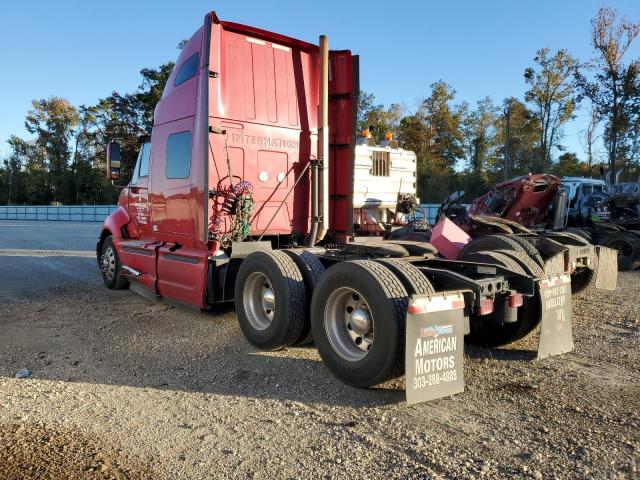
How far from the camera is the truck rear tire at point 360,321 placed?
11.9ft

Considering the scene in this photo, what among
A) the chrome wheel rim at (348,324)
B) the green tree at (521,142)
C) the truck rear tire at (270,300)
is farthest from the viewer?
the green tree at (521,142)

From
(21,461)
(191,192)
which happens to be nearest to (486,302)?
(21,461)

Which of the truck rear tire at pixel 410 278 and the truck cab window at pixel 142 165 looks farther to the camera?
the truck cab window at pixel 142 165

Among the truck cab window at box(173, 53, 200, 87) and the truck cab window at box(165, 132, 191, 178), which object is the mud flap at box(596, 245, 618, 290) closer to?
the truck cab window at box(165, 132, 191, 178)

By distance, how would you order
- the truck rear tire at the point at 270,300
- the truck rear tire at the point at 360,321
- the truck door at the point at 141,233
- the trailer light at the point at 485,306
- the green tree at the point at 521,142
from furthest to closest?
the green tree at the point at 521,142, the truck door at the point at 141,233, the truck rear tire at the point at 270,300, the trailer light at the point at 485,306, the truck rear tire at the point at 360,321

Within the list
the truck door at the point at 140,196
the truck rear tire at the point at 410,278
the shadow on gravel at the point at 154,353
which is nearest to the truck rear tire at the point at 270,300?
the shadow on gravel at the point at 154,353

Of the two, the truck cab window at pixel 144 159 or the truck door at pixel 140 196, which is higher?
the truck cab window at pixel 144 159

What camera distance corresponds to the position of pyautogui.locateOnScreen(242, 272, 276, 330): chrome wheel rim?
518 centimetres

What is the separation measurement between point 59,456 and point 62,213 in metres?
40.8

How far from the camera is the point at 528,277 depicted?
4258 mm

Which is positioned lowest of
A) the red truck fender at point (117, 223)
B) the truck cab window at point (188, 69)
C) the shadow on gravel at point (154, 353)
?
the shadow on gravel at point (154, 353)

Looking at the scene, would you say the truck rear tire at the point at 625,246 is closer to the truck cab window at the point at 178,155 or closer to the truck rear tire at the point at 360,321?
the truck rear tire at the point at 360,321

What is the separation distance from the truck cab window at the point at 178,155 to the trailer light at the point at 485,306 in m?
3.82

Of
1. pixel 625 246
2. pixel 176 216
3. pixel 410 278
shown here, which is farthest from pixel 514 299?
pixel 625 246
